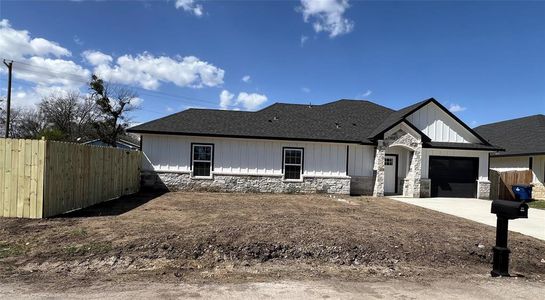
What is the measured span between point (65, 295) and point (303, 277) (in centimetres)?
328

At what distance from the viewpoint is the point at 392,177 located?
21.4 metres

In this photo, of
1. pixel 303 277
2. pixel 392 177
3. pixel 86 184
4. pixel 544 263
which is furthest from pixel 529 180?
pixel 86 184

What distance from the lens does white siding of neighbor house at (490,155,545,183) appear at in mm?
21797

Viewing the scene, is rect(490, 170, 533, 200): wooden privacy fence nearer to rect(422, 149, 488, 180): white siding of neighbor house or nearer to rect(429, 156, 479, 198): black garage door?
rect(422, 149, 488, 180): white siding of neighbor house

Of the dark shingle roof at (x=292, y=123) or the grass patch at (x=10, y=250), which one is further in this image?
the dark shingle roof at (x=292, y=123)

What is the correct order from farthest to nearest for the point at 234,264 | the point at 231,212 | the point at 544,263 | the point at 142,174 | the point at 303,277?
the point at 142,174
the point at 231,212
the point at 544,263
the point at 234,264
the point at 303,277

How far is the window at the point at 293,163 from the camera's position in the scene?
65.2 feet

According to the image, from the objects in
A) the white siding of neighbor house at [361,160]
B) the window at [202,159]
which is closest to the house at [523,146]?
the white siding of neighbor house at [361,160]

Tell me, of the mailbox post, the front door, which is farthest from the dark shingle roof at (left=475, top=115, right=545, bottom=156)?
the mailbox post

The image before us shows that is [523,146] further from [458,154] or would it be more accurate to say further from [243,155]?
[243,155]

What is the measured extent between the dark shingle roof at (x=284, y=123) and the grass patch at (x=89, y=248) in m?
12.0

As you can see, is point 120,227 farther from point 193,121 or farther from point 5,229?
point 193,121

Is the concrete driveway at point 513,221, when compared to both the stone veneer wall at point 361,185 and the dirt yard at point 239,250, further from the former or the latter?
the stone veneer wall at point 361,185

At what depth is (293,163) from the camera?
19906 millimetres
